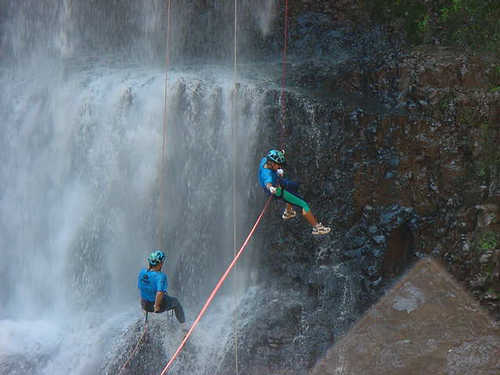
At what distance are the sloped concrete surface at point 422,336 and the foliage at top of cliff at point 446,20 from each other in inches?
194

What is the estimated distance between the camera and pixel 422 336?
24.9ft

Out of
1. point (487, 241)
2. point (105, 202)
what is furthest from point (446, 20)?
point (105, 202)

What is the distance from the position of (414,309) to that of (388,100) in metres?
4.11

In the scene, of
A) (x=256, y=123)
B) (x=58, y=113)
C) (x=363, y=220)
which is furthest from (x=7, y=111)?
(x=363, y=220)

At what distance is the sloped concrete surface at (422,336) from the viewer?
729 centimetres

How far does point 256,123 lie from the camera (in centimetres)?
1006

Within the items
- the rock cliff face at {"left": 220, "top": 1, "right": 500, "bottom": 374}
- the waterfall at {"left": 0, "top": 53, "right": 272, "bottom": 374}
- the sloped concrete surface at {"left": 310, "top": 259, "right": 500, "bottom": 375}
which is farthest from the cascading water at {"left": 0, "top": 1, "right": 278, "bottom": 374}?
the sloped concrete surface at {"left": 310, "top": 259, "right": 500, "bottom": 375}

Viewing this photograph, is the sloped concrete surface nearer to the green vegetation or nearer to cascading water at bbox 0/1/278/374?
the green vegetation

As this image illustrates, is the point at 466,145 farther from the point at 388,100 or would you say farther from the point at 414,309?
the point at 414,309

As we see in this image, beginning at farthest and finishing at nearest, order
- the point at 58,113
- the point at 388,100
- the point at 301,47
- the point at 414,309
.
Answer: the point at 301,47, the point at 58,113, the point at 388,100, the point at 414,309

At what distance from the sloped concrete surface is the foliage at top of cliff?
4.93 meters

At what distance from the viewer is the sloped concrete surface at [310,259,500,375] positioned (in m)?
7.29

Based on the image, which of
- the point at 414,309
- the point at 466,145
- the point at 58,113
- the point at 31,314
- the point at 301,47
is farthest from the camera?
the point at 301,47

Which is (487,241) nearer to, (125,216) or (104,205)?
(125,216)
